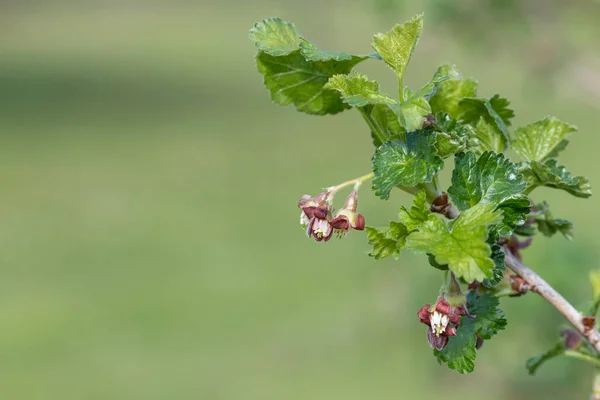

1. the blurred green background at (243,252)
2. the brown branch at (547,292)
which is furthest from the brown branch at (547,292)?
the blurred green background at (243,252)

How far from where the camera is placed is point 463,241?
1.15ft

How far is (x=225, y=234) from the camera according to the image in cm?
489

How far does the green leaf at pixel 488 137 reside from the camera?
45cm

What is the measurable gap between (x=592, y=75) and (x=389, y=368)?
2.15 m

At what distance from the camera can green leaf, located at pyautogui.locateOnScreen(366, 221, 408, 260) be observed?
0.38 meters

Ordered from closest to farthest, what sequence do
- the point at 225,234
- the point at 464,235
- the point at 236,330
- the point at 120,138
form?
the point at 464,235, the point at 236,330, the point at 225,234, the point at 120,138

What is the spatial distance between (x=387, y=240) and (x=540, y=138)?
0.54 ft

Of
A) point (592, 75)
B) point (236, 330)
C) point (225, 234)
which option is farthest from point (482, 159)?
point (225, 234)

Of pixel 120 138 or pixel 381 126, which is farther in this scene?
pixel 120 138

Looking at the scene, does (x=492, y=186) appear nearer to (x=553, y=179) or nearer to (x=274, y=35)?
(x=553, y=179)

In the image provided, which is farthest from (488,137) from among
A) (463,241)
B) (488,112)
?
(463,241)

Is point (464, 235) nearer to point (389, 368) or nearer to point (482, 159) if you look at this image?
point (482, 159)

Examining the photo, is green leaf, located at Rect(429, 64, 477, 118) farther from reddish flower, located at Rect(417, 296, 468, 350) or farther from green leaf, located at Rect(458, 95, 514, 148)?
reddish flower, located at Rect(417, 296, 468, 350)

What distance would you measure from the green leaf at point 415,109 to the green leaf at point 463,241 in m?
0.05
